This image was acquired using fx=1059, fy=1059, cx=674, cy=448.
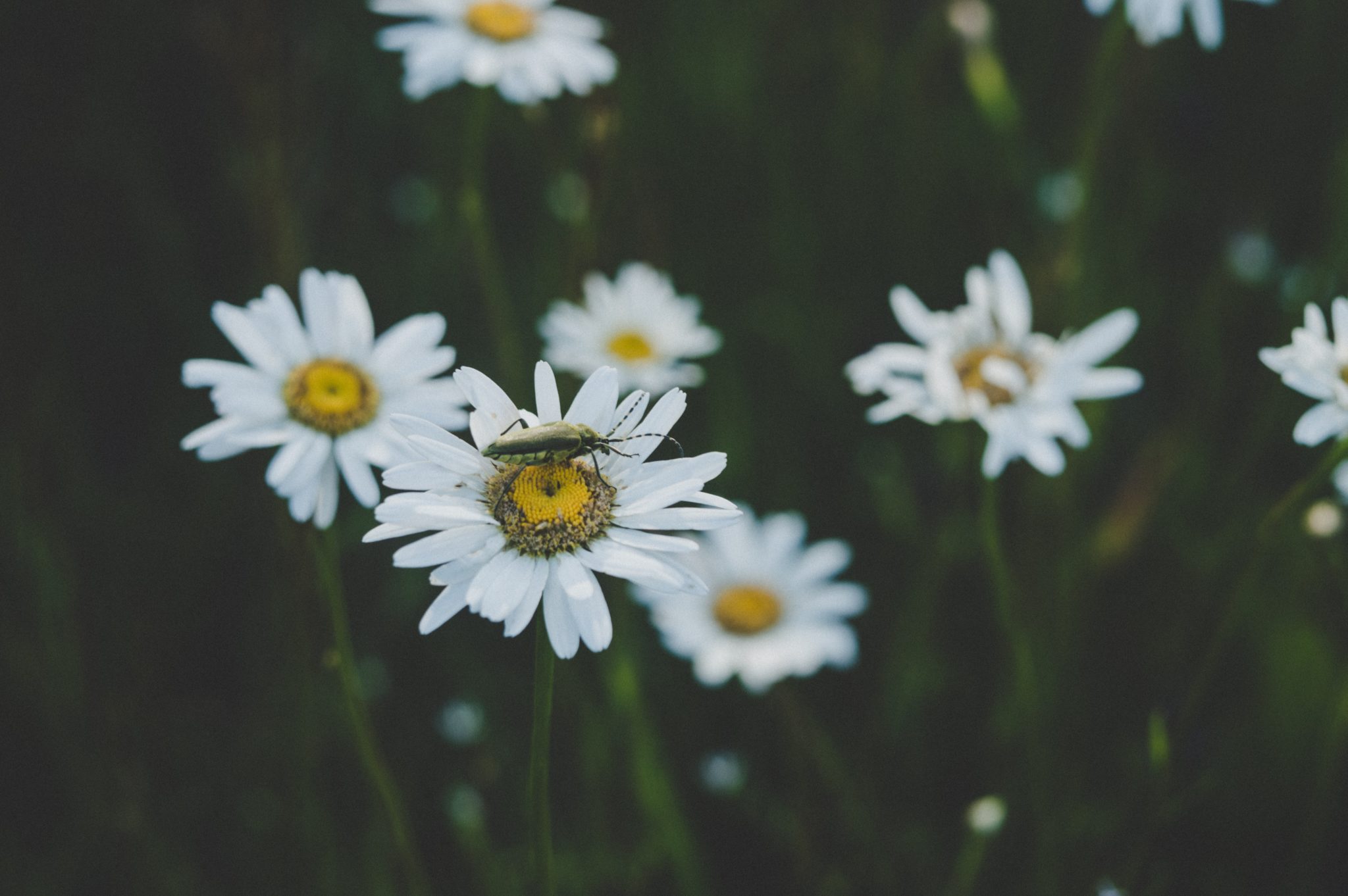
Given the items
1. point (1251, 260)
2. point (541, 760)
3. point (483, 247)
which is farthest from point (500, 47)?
point (1251, 260)

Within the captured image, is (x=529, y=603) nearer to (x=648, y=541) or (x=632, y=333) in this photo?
(x=648, y=541)

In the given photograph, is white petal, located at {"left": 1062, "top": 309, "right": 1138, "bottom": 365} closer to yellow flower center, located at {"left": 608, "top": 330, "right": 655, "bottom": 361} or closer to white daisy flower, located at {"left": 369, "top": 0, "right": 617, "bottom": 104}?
yellow flower center, located at {"left": 608, "top": 330, "right": 655, "bottom": 361}

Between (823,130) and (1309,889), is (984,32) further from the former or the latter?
(1309,889)

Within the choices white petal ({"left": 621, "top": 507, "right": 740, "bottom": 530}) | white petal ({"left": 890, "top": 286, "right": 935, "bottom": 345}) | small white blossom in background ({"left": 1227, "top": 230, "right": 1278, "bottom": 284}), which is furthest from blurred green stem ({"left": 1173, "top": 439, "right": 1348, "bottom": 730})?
small white blossom in background ({"left": 1227, "top": 230, "right": 1278, "bottom": 284})

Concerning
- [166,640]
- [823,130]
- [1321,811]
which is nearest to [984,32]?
[823,130]

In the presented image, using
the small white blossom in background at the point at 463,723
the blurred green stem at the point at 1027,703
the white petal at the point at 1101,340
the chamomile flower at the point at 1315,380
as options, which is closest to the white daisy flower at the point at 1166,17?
the white petal at the point at 1101,340

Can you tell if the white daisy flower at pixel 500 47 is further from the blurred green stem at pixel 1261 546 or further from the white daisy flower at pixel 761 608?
the blurred green stem at pixel 1261 546
